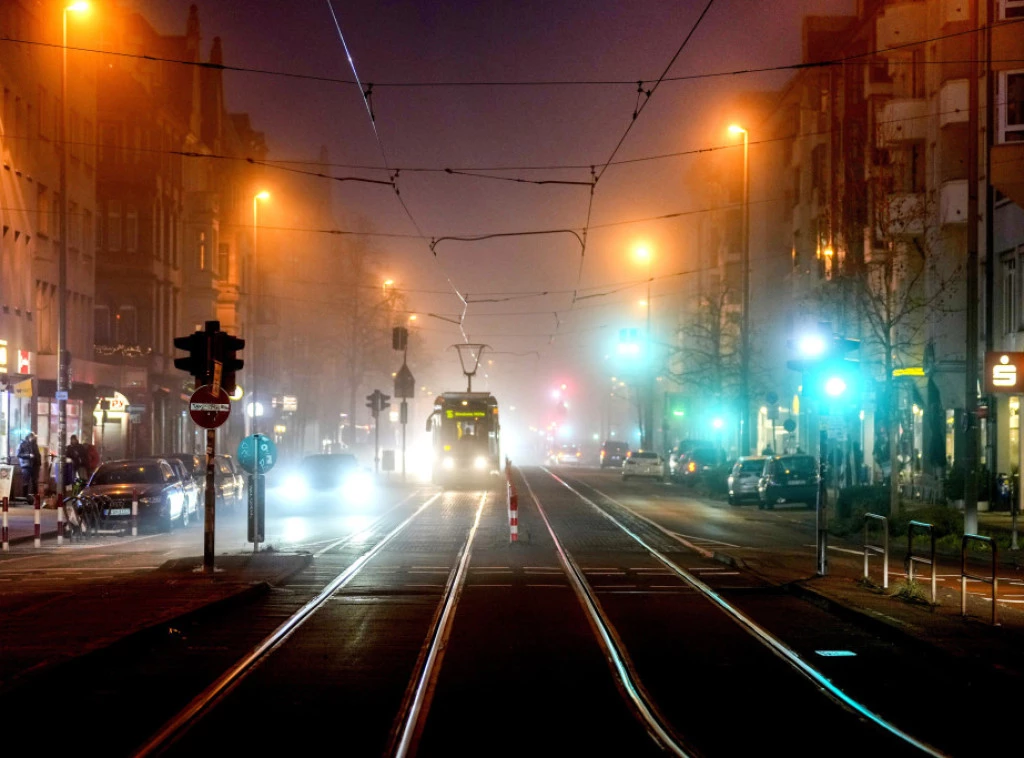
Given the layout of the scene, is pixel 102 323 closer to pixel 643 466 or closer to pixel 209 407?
pixel 643 466

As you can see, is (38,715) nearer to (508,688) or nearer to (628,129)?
(508,688)

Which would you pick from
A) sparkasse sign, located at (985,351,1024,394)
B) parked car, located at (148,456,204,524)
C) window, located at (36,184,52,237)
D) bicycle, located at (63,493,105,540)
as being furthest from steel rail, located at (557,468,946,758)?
window, located at (36,184,52,237)

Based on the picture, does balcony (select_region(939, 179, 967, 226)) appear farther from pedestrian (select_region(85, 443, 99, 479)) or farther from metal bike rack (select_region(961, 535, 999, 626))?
metal bike rack (select_region(961, 535, 999, 626))

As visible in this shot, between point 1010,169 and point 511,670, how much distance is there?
26630mm

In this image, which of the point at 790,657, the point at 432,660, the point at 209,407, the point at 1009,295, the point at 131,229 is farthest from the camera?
the point at 131,229

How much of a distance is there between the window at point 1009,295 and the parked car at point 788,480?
734 cm

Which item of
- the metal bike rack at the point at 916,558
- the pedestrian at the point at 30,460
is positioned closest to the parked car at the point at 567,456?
the pedestrian at the point at 30,460

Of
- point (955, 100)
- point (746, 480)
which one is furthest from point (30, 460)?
point (955, 100)

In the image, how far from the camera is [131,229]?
2402 inches

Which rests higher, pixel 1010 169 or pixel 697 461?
pixel 1010 169

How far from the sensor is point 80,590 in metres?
17.9

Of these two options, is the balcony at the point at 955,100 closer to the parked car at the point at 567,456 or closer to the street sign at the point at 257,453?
the street sign at the point at 257,453

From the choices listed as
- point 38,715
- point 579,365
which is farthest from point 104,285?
point 579,365

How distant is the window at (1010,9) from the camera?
1438 inches
